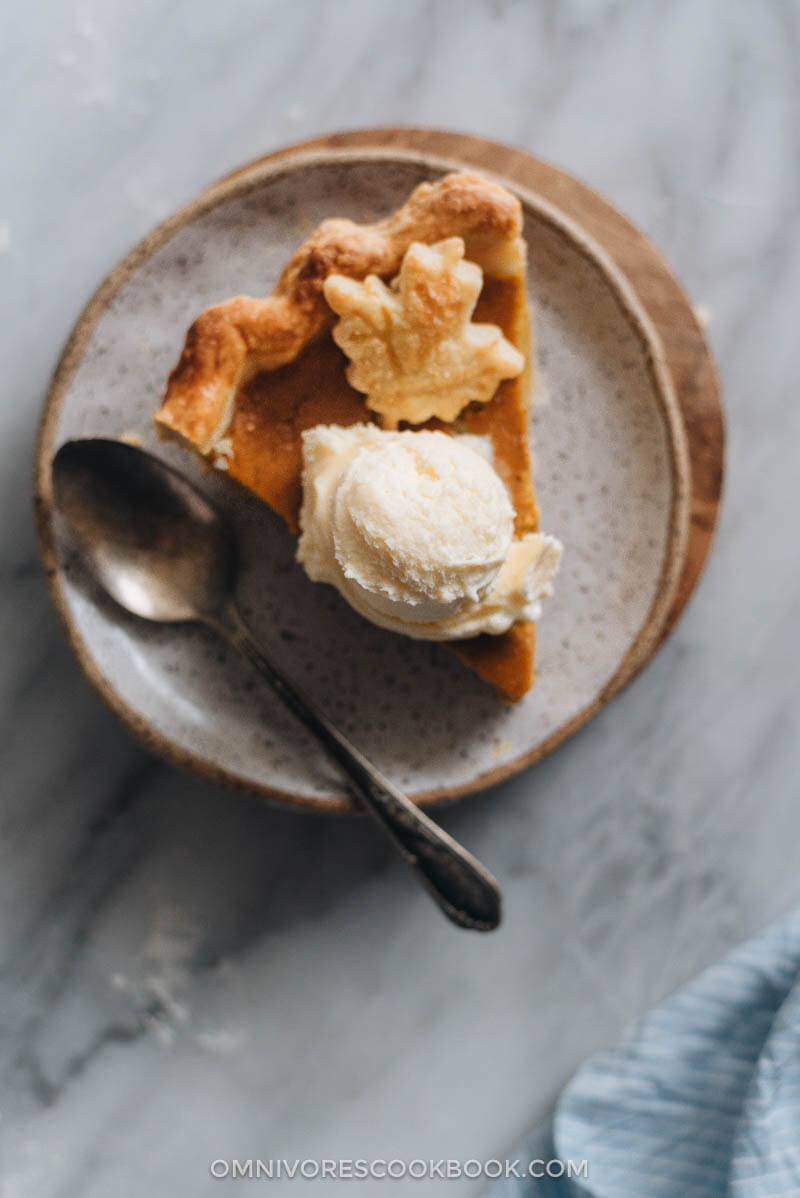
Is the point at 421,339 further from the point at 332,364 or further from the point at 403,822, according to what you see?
the point at 403,822

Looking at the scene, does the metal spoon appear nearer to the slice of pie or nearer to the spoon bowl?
the spoon bowl

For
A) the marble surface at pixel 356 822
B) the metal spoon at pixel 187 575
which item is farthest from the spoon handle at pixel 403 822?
the marble surface at pixel 356 822

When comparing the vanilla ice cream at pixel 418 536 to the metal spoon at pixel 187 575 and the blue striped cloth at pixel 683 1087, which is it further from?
the blue striped cloth at pixel 683 1087

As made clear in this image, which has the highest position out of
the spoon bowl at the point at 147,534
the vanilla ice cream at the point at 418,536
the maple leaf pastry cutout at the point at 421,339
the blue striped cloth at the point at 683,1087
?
the maple leaf pastry cutout at the point at 421,339

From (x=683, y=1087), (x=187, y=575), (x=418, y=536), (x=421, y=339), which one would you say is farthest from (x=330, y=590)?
(x=683, y=1087)

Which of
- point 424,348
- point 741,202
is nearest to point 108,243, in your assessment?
point 424,348

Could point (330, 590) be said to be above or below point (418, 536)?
below
